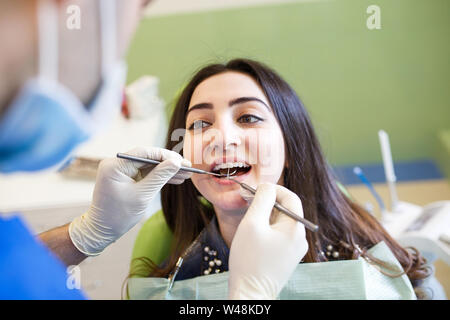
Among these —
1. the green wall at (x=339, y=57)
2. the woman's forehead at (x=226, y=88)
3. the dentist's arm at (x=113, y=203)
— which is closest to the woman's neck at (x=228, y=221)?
the dentist's arm at (x=113, y=203)

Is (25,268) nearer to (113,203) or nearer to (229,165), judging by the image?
(113,203)

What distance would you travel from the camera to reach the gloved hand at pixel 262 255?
76cm

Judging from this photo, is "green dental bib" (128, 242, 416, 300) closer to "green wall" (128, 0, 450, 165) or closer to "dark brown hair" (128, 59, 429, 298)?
"dark brown hair" (128, 59, 429, 298)

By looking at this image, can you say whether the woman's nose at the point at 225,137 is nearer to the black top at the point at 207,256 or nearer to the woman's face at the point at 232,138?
the woman's face at the point at 232,138

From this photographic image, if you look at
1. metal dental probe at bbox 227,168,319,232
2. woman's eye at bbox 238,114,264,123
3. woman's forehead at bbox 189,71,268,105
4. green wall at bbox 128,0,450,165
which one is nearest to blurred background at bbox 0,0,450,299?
green wall at bbox 128,0,450,165

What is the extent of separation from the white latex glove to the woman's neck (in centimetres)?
17

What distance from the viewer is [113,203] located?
0.87m

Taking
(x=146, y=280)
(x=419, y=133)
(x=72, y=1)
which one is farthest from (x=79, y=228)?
(x=419, y=133)

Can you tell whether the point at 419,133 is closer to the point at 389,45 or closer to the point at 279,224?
the point at 389,45

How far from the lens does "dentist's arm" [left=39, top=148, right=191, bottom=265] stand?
0.85 m

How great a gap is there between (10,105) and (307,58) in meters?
1.23

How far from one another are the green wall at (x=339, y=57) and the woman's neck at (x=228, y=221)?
0.37m
